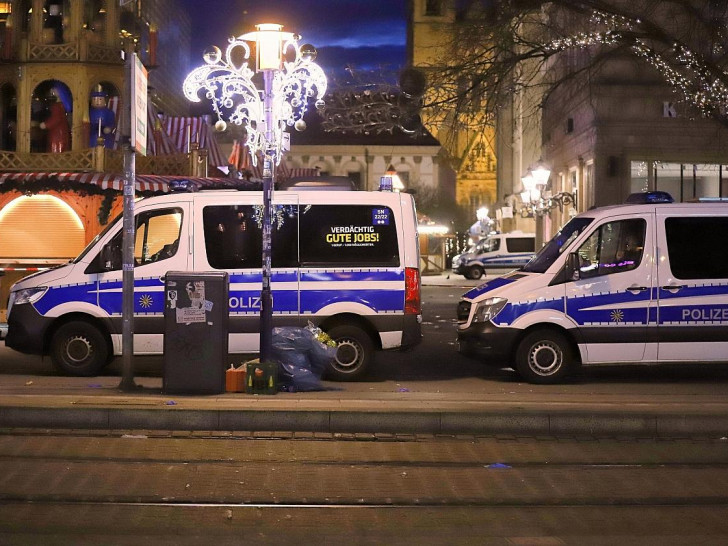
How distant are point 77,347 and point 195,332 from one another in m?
3.08

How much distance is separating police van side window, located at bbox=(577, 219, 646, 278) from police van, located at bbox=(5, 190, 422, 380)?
Result: 2244mm

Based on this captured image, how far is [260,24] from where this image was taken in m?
12.8

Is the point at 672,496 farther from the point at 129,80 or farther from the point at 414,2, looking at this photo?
the point at 414,2

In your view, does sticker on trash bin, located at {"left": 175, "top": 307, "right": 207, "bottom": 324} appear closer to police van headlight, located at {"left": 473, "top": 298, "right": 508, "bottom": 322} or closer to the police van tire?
the police van tire

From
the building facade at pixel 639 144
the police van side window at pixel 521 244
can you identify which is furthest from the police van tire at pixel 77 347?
the police van side window at pixel 521 244

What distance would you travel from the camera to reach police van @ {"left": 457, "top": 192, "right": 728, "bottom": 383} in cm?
1377

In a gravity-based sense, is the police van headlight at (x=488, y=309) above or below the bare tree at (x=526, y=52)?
below

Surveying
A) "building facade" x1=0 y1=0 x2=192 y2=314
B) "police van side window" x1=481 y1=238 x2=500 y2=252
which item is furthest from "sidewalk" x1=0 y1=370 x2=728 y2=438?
"police van side window" x1=481 y1=238 x2=500 y2=252

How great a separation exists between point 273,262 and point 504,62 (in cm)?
791

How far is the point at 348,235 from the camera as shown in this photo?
560 inches

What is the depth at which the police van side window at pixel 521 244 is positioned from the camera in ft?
169

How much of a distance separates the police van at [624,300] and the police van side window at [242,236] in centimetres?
285

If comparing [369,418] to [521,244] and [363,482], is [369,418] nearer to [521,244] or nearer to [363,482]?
[363,482]

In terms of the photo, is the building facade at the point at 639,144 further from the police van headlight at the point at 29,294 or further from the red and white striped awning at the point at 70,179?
the police van headlight at the point at 29,294
